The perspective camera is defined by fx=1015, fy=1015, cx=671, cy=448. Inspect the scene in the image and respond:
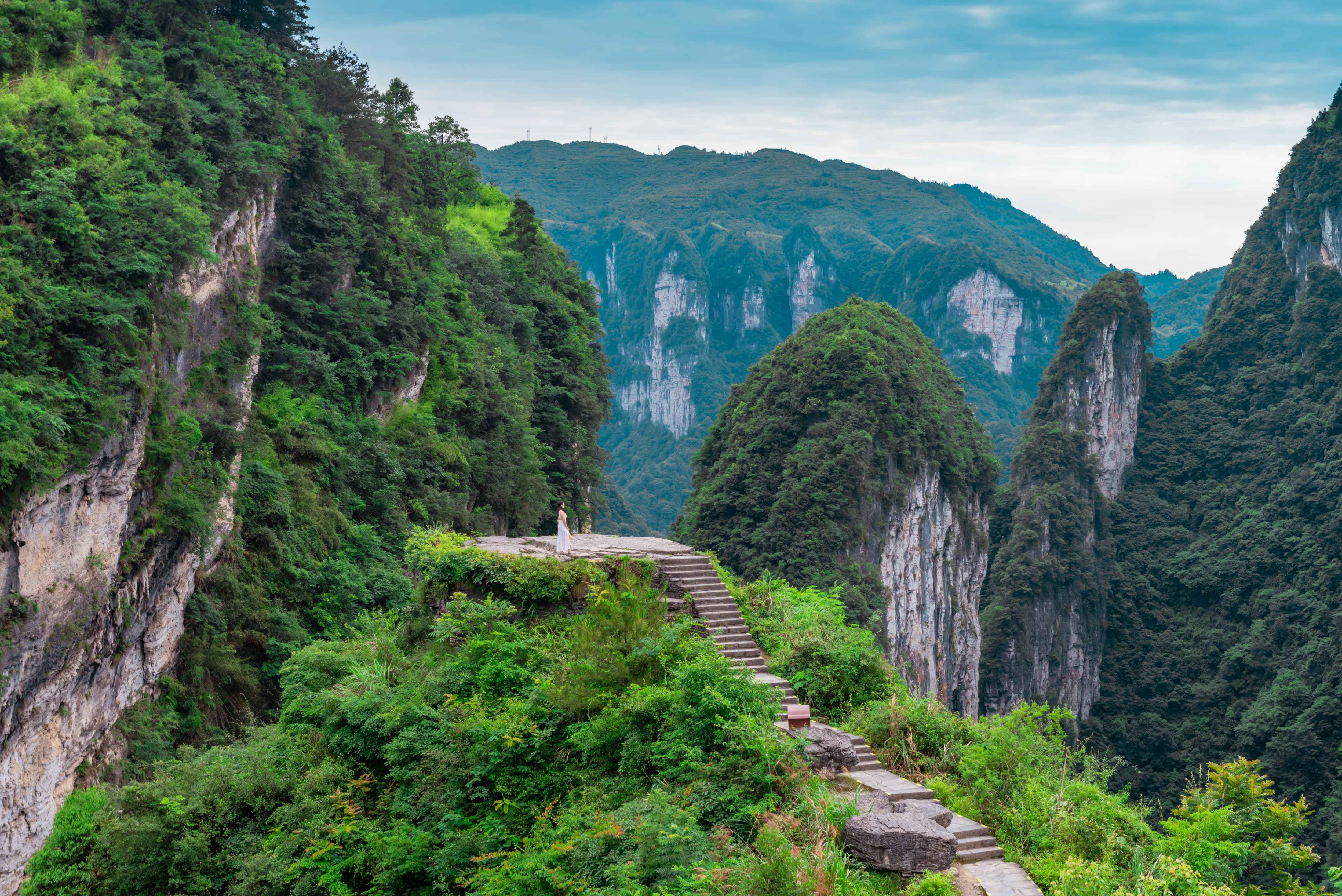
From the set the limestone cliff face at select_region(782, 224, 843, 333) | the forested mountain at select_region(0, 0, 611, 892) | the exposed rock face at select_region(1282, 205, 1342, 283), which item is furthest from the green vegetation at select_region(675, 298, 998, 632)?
the limestone cliff face at select_region(782, 224, 843, 333)

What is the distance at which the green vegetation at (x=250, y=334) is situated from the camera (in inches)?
584

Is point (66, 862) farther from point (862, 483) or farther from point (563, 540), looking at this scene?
point (862, 483)

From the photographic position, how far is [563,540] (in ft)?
42.3

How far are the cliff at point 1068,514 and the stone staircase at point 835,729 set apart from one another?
4247 centimetres

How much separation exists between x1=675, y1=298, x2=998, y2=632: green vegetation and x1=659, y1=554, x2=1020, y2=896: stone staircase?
70.0 ft

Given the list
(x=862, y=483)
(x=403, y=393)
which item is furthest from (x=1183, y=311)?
(x=403, y=393)

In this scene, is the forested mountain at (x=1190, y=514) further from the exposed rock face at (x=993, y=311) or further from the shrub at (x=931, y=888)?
the exposed rock face at (x=993, y=311)

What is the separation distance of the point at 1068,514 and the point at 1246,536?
8.74 meters

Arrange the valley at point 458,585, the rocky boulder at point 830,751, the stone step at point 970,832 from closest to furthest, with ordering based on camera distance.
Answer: the stone step at point 970,832, the valley at point 458,585, the rocky boulder at point 830,751

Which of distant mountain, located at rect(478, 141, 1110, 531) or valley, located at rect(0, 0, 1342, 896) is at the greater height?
distant mountain, located at rect(478, 141, 1110, 531)

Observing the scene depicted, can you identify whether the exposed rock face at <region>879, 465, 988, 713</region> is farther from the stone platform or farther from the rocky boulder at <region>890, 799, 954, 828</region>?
the rocky boulder at <region>890, 799, 954, 828</region>

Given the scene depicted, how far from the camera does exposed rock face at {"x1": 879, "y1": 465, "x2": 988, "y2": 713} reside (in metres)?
41.4

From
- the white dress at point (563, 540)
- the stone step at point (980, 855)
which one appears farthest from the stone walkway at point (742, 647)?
the white dress at point (563, 540)

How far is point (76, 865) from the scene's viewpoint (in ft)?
38.0
